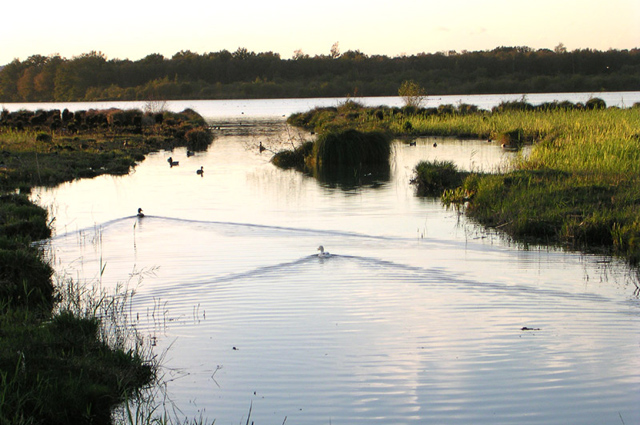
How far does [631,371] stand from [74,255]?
27.5ft

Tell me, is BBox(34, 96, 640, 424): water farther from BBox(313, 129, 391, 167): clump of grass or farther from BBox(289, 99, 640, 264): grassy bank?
BBox(313, 129, 391, 167): clump of grass

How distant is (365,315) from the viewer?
828cm

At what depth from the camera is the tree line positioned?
123312 mm

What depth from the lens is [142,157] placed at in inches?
1192

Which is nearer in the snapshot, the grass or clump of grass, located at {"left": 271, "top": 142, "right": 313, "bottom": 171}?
the grass

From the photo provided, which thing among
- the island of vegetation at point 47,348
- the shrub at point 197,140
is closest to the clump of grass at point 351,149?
the shrub at point 197,140

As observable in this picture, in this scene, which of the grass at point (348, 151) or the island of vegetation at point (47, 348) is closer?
the island of vegetation at point (47, 348)

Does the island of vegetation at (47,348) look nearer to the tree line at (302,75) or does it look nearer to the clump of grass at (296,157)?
the clump of grass at (296,157)

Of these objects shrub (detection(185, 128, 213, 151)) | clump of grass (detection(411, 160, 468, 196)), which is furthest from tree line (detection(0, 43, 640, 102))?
clump of grass (detection(411, 160, 468, 196))

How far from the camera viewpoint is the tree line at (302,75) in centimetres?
12331

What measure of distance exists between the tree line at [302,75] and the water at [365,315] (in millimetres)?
111689

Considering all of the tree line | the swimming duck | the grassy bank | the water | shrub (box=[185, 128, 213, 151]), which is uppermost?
the tree line

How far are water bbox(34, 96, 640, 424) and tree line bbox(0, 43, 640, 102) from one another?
112 meters

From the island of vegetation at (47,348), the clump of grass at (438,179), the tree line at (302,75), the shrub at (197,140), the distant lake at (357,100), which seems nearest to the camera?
the island of vegetation at (47,348)
